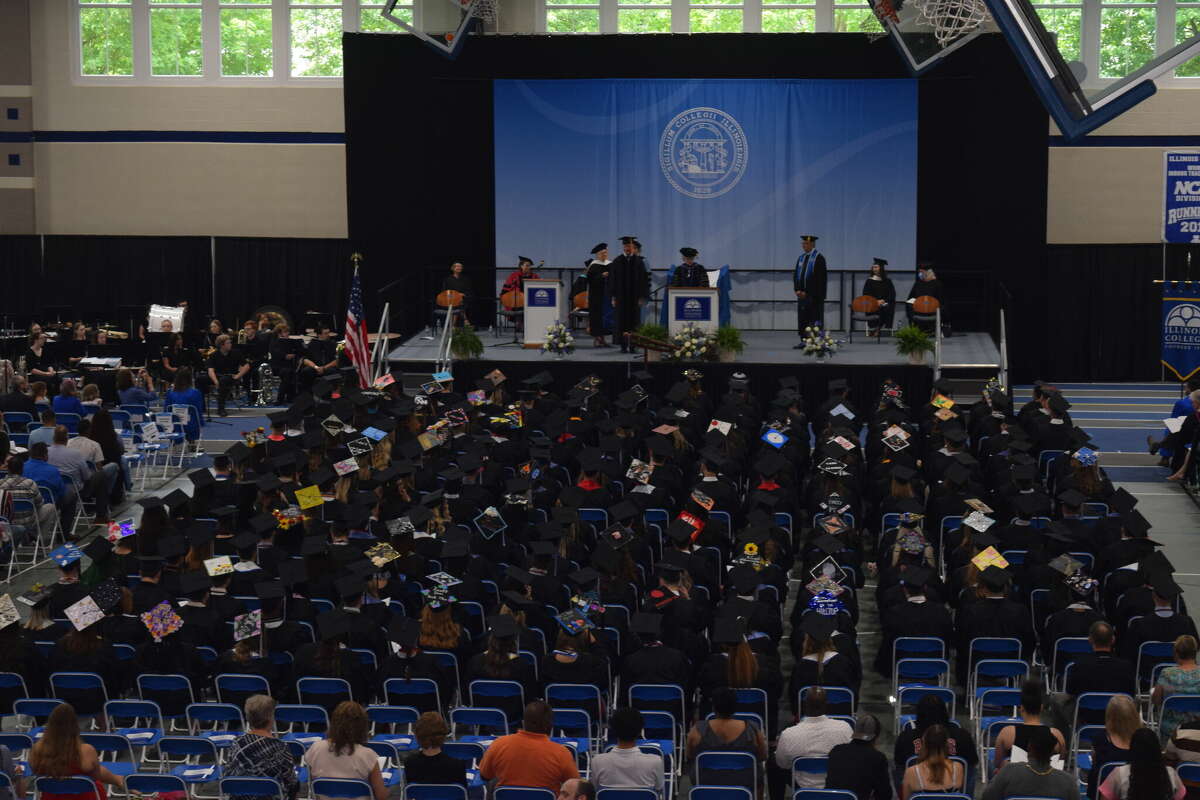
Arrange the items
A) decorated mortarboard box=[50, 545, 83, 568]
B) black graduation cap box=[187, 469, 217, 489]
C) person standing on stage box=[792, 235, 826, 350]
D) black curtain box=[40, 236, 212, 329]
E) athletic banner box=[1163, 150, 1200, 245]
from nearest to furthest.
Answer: decorated mortarboard box=[50, 545, 83, 568]
black graduation cap box=[187, 469, 217, 489]
athletic banner box=[1163, 150, 1200, 245]
person standing on stage box=[792, 235, 826, 350]
black curtain box=[40, 236, 212, 329]

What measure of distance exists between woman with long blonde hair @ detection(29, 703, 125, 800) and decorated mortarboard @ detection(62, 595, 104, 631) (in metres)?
2.08

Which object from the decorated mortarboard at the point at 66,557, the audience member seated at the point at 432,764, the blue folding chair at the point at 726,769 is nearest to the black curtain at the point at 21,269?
the decorated mortarboard at the point at 66,557

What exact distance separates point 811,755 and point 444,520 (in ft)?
17.1

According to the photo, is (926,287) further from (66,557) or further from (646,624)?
(66,557)

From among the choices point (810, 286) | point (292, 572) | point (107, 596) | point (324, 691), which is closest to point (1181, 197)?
point (810, 286)

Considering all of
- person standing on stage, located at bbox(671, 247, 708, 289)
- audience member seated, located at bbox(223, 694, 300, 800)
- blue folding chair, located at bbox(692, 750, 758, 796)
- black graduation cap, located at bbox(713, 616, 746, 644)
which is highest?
person standing on stage, located at bbox(671, 247, 708, 289)

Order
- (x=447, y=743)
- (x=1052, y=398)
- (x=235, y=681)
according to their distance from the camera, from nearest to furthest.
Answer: (x=447, y=743)
(x=235, y=681)
(x=1052, y=398)

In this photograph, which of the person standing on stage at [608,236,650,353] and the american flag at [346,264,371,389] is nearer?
the american flag at [346,264,371,389]

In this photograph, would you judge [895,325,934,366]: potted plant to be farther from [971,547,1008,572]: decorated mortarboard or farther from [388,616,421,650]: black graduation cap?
[388,616,421,650]: black graduation cap

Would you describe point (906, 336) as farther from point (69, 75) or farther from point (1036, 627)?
point (69, 75)

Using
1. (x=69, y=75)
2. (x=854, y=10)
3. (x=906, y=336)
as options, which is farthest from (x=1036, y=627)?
(x=69, y=75)

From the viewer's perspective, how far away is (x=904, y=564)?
1121 cm

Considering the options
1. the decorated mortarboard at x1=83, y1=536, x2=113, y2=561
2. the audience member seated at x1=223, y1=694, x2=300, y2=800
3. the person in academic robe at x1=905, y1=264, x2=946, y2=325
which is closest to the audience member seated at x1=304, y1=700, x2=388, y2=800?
the audience member seated at x1=223, y1=694, x2=300, y2=800

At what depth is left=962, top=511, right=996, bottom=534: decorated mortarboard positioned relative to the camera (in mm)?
11578
